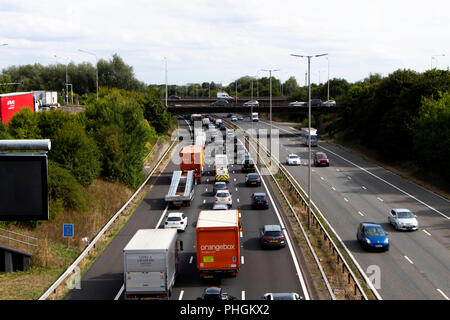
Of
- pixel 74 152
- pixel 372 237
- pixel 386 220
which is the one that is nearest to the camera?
pixel 372 237

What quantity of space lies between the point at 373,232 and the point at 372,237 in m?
0.68

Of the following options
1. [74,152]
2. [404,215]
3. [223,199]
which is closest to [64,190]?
[74,152]

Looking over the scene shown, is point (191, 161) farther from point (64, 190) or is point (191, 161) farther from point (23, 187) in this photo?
point (23, 187)

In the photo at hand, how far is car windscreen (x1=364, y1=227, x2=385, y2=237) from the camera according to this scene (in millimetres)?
35797

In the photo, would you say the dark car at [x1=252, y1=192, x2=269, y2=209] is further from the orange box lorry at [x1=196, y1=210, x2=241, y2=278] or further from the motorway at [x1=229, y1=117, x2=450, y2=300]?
the orange box lorry at [x1=196, y1=210, x2=241, y2=278]

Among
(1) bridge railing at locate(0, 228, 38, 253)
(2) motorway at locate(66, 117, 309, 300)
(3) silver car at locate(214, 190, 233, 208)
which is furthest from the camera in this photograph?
(3) silver car at locate(214, 190, 233, 208)

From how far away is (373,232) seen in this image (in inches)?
1422

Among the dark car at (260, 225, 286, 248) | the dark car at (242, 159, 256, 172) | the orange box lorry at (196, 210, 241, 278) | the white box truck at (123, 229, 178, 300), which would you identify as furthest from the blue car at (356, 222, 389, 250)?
→ the dark car at (242, 159, 256, 172)

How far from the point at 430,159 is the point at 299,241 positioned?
31102 millimetres

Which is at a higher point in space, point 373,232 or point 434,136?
point 434,136

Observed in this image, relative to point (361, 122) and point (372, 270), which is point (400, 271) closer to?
point (372, 270)

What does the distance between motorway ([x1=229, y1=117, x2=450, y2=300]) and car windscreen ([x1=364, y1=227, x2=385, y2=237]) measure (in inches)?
44.9

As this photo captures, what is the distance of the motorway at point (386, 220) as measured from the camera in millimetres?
29072
